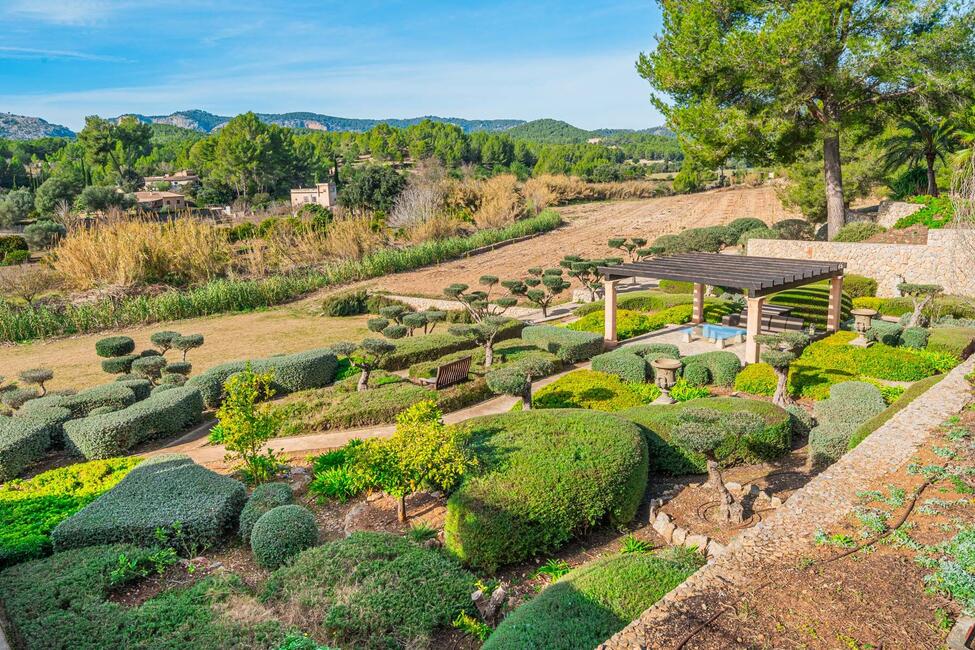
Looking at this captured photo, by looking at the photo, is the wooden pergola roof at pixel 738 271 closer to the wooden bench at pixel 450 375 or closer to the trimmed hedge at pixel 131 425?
the wooden bench at pixel 450 375

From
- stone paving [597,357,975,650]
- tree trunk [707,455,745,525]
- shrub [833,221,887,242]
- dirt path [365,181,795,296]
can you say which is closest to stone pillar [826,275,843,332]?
stone paving [597,357,975,650]

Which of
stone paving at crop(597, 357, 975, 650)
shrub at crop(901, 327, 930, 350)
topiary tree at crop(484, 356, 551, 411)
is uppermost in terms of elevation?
stone paving at crop(597, 357, 975, 650)

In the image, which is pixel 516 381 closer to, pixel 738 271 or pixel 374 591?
pixel 374 591

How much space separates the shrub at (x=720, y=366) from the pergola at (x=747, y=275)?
0.70 meters

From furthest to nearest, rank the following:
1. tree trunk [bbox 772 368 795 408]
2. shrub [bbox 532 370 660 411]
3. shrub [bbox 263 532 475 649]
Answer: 1. shrub [bbox 532 370 660 411]
2. tree trunk [bbox 772 368 795 408]
3. shrub [bbox 263 532 475 649]

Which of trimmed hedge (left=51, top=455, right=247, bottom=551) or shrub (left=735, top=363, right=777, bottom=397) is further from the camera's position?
shrub (left=735, top=363, right=777, bottom=397)

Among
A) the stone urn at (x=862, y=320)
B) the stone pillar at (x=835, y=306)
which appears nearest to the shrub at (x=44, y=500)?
the stone pillar at (x=835, y=306)

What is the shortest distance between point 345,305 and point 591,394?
533 inches

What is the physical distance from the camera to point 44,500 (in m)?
7.48

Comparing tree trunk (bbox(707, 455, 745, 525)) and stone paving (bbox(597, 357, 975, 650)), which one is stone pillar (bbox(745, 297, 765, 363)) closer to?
stone paving (bbox(597, 357, 975, 650))

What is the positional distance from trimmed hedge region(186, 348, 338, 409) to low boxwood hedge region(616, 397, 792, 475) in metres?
7.23

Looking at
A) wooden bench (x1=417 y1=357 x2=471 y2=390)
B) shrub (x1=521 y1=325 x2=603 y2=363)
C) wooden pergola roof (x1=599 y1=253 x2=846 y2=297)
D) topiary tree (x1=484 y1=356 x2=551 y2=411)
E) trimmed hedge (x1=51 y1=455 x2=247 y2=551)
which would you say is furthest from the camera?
shrub (x1=521 y1=325 x2=603 y2=363)

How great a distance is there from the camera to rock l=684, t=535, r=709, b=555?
19.3ft

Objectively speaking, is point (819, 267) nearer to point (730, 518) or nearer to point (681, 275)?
point (681, 275)
